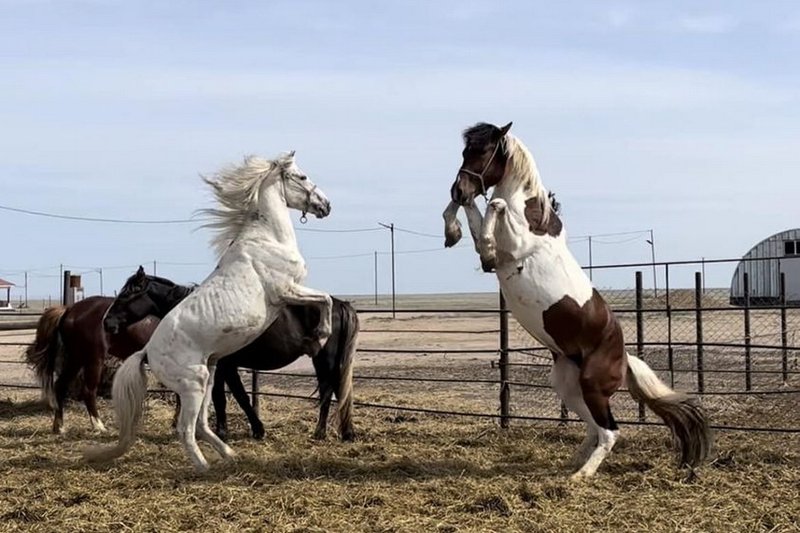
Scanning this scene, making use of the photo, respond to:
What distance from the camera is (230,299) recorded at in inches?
215

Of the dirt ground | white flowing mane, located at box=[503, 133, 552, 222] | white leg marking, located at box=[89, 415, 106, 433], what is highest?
white flowing mane, located at box=[503, 133, 552, 222]

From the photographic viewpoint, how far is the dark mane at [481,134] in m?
4.98

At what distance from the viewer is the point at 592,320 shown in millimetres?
5051

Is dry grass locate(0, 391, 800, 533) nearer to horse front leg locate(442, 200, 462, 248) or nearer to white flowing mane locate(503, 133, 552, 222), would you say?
horse front leg locate(442, 200, 462, 248)

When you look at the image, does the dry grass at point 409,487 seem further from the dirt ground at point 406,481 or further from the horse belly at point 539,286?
the horse belly at point 539,286

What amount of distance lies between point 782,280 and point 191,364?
754 cm

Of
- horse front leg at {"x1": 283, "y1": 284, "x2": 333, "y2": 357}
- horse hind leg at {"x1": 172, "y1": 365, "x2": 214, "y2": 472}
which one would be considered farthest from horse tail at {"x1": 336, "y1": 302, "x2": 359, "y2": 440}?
horse hind leg at {"x1": 172, "y1": 365, "x2": 214, "y2": 472}

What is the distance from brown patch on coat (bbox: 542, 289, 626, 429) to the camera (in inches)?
197

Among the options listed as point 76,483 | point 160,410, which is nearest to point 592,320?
point 76,483

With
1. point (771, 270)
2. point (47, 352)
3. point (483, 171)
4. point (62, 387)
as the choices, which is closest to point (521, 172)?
point (483, 171)

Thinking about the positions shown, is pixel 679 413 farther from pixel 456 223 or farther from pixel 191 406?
pixel 191 406

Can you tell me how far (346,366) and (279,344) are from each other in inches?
23.3

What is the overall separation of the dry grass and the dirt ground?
12 mm

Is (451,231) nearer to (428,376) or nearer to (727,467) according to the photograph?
(727,467)
